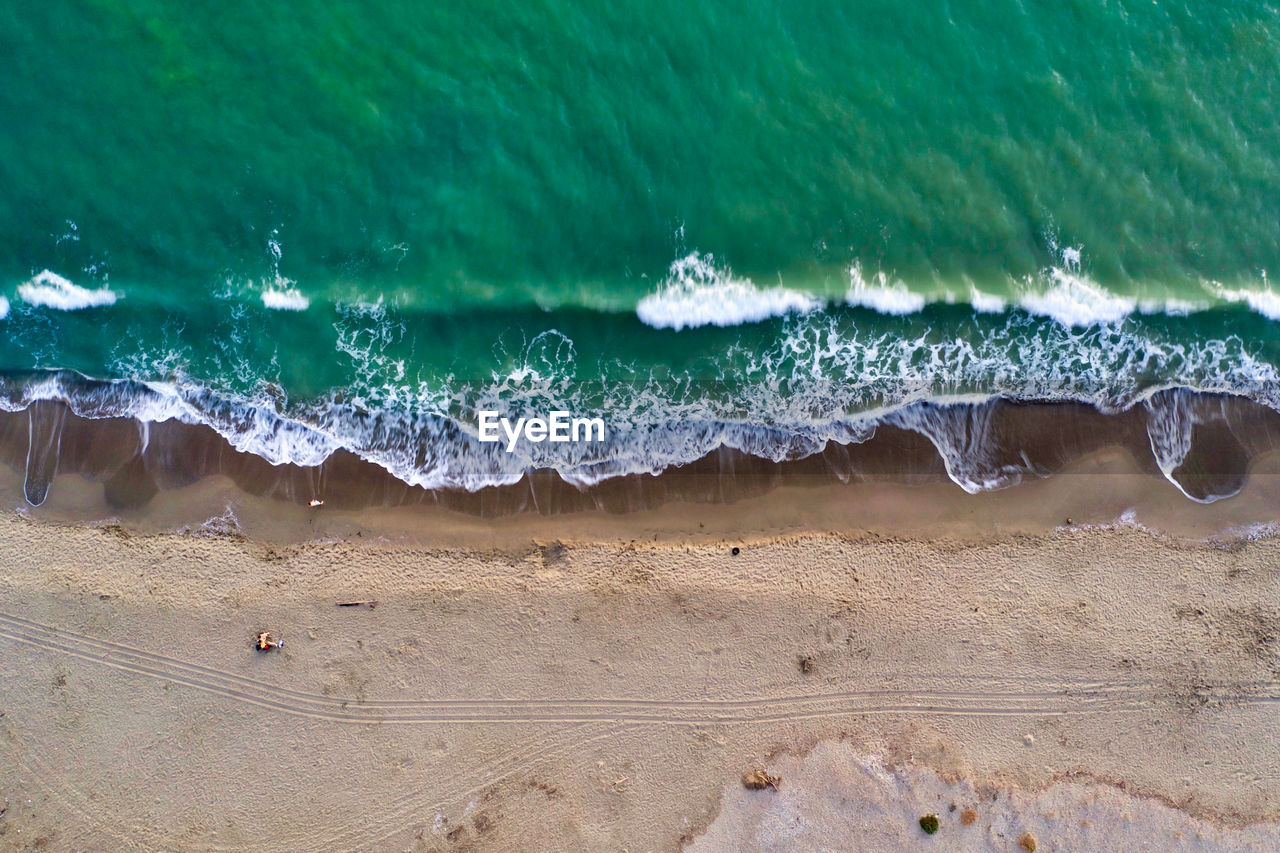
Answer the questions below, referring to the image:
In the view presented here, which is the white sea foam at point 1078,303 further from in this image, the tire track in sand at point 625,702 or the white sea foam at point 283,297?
the white sea foam at point 283,297

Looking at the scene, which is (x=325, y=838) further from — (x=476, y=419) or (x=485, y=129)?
(x=485, y=129)

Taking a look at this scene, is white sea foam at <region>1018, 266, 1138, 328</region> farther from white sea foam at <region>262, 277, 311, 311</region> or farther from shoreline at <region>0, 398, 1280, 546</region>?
white sea foam at <region>262, 277, 311, 311</region>

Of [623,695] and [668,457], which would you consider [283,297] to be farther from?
[623,695]

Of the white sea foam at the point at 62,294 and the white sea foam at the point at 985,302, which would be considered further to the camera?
the white sea foam at the point at 62,294

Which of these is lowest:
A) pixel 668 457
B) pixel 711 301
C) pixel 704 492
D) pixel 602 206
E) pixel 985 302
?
pixel 704 492

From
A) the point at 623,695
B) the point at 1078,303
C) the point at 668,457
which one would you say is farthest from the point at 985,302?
the point at 623,695

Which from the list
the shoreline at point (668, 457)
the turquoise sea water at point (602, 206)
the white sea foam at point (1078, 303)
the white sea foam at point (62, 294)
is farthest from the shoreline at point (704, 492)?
the white sea foam at point (62, 294)

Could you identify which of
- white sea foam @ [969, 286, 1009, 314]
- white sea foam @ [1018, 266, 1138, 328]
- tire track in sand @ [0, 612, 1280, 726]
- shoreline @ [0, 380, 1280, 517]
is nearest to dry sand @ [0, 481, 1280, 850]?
tire track in sand @ [0, 612, 1280, 726]
